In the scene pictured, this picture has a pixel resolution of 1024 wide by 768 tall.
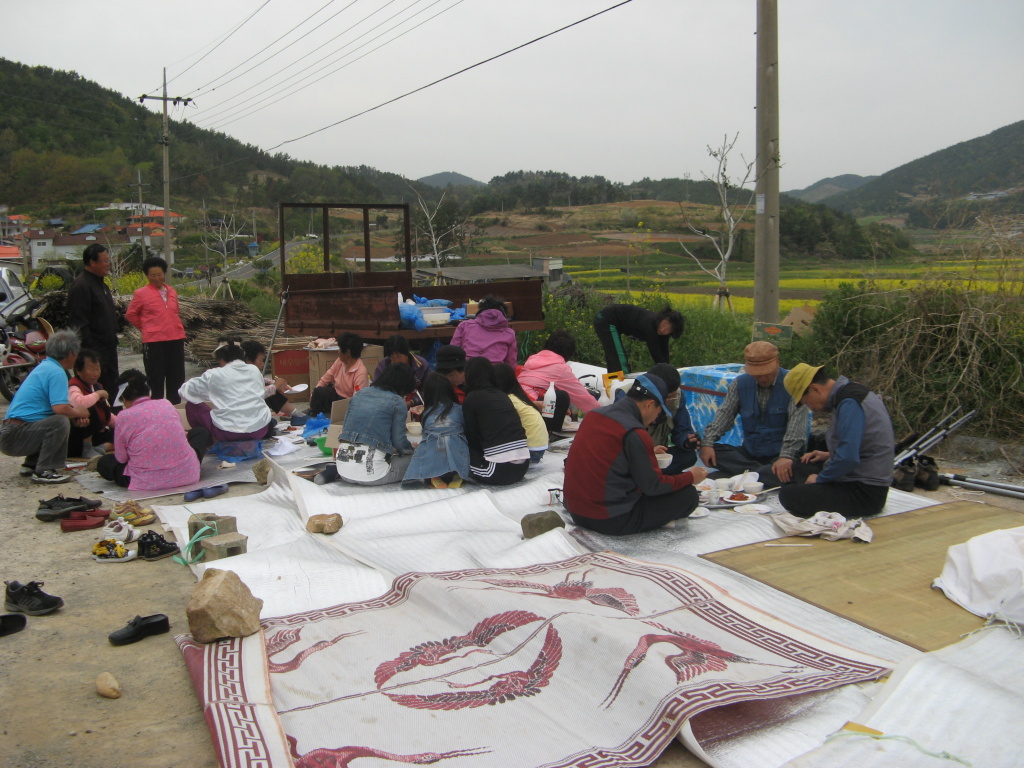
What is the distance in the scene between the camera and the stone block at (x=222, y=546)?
466cm

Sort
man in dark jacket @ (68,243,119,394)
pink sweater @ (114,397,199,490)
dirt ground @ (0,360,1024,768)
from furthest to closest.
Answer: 1. man in dark jacket @ (68,243,119,394)
2. pink sweater @ (114,397,199,490)
3. dirt ground @ (0,360,1024,768)

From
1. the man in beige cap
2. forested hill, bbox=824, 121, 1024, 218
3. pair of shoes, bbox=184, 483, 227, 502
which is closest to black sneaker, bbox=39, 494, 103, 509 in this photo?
pair of shoes, bbox=184, 483, 227, 502

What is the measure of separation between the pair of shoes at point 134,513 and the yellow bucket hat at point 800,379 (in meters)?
4.29

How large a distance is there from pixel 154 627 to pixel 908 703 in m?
3.13

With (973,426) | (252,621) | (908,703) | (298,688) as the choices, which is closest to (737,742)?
(908,703)

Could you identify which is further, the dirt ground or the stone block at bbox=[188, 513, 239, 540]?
the stone block at bbox=[188, 513, 239, 540]

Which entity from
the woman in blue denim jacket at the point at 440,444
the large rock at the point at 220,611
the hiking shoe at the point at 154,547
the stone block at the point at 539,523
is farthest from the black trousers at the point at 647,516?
the hiking shoe at the point at 154,547

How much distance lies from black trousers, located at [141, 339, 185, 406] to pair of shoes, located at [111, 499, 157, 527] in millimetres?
2915

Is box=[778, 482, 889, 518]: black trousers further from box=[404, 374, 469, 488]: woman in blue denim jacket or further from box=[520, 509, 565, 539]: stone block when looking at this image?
box=[404, 374, 469, 488]: woman in blue denim jacket

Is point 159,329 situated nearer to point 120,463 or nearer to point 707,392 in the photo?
point 120,463

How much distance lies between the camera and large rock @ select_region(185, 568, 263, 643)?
3.30 metres

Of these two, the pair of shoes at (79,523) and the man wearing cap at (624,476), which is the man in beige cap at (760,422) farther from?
the pair of shoes at (79,523)

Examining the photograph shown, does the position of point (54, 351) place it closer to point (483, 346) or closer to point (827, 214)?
point (483, 346)

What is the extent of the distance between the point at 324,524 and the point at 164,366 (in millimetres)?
4387
